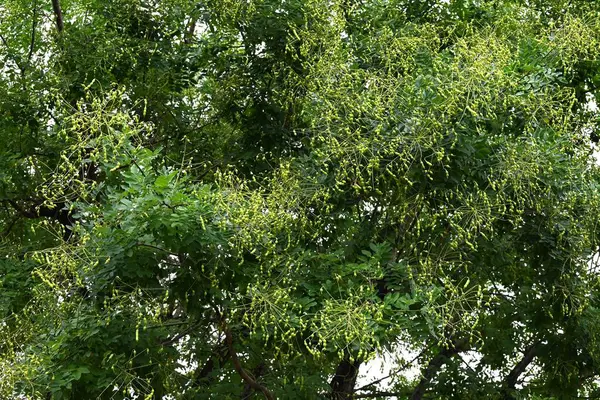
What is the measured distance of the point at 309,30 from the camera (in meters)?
6.77

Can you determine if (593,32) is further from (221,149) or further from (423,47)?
(221,149)

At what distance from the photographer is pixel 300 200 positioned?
5852 millimetres

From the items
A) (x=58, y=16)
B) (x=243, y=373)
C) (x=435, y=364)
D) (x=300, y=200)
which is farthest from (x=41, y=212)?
(x=435, y=364)

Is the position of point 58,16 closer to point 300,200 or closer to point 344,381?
point 300,200

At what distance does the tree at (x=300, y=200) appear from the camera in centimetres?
540

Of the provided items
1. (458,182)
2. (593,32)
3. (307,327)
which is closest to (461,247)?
(458,182)

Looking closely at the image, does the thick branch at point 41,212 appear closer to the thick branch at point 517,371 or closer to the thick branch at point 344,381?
the thick branch at point 344,381

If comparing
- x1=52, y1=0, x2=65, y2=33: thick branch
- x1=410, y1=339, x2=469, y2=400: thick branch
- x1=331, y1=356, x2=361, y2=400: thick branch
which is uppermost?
x1=52, y1=0, x2=65, y2=33: thick branch

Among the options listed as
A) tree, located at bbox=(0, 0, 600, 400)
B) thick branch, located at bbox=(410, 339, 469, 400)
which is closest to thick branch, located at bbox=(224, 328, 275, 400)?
tree, located at bbox=(0, 0, 600, 400)

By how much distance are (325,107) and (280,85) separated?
1095mm

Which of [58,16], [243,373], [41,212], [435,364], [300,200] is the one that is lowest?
[243,373]

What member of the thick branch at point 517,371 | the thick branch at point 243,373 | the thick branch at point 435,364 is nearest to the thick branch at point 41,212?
the thick branch at point 243,373

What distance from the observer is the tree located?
17.7 ft

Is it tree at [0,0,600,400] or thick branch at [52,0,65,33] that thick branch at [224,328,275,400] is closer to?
tree at [0,0,600,400]
